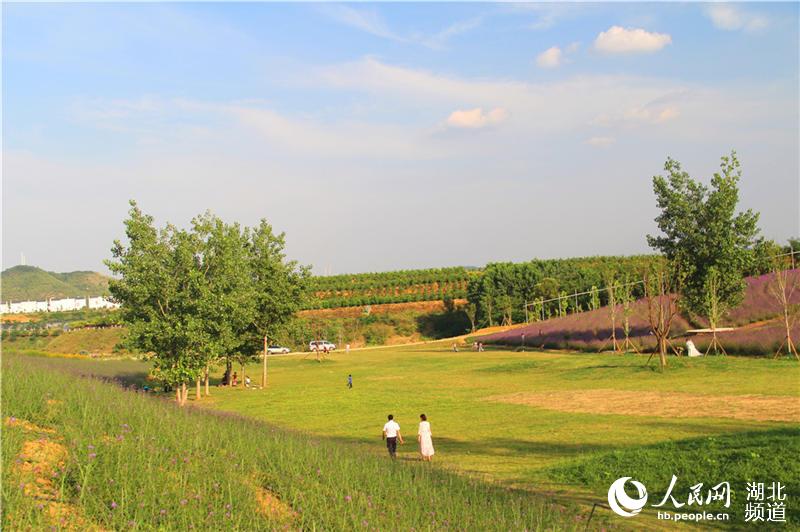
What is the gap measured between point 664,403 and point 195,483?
960 inches

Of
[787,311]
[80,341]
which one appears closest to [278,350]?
[80,341]

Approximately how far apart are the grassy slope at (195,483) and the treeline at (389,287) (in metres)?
112

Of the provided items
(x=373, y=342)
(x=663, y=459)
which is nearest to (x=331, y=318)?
(x=373, y=342)

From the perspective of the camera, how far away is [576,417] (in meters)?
27.0

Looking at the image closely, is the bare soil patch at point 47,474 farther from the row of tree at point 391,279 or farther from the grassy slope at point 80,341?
the row of tree at point 391,279

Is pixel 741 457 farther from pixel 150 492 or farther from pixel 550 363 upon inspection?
pixel 550 363

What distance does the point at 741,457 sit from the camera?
51.3 ft

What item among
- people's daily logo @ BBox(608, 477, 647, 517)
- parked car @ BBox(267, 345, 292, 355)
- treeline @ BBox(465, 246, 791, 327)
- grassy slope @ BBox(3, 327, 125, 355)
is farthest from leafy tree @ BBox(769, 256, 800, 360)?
grassy slope @ BBox(3, 327, 125, 355)

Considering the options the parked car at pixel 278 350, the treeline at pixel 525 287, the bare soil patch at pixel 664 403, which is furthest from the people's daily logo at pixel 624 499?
the treeline at pixel 525 287

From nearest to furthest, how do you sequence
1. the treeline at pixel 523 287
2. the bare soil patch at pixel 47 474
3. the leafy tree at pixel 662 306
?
the bare soil patch at pixel 47 474 < the leafy tree at pixel 662 306 < the treeline at pixel 523 287

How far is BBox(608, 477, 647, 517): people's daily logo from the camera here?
14.1 meters

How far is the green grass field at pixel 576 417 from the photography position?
51.7 ft

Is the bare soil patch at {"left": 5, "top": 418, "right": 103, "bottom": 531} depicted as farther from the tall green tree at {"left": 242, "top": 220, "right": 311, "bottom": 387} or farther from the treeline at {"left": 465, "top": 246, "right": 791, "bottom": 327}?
the treeline at {"left": 465, "top": 246, "right": 791, "bottom": 327}

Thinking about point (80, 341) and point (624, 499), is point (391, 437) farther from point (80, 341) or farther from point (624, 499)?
point (80, 341)
